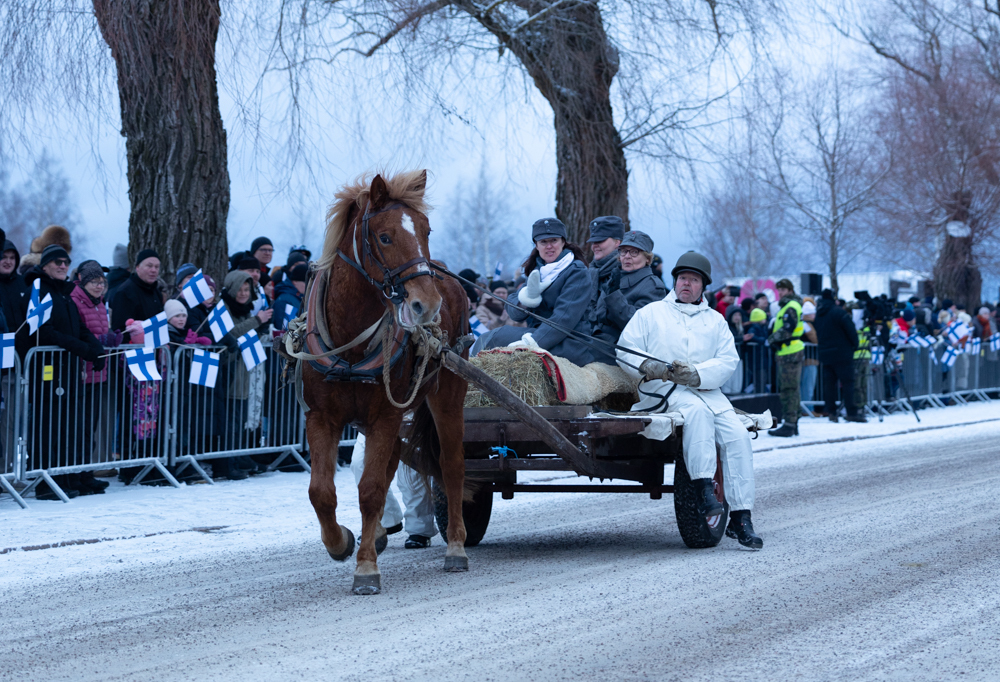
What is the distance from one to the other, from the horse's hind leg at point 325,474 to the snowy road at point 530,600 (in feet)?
0.95

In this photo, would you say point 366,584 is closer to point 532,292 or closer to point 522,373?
point 522,373

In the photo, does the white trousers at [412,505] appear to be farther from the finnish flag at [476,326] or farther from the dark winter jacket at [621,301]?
the finnish flag at [476,326]

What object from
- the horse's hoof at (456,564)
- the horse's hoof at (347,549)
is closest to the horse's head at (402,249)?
the horse's hoof at (347,549)

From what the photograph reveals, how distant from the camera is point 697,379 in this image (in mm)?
7688

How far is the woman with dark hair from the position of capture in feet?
25.9

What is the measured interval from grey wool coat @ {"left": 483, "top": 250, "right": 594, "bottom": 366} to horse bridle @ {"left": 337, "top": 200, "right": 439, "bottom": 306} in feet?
6.02

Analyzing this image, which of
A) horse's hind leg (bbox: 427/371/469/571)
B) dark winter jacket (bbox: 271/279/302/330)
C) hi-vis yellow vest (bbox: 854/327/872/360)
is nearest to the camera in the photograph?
horse's hind leg (bbox: 427/371/469/571)

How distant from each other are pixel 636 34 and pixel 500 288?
13.2 ft

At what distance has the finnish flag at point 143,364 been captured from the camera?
10.0 m

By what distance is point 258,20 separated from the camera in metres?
11.6

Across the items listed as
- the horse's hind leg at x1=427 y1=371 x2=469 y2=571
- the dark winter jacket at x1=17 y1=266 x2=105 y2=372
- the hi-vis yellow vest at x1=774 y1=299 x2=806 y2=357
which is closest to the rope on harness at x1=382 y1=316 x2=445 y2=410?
the horse's hind leg at x1=427 y1=371 x2=469 y2=571

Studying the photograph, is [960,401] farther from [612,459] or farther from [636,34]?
[612,459]

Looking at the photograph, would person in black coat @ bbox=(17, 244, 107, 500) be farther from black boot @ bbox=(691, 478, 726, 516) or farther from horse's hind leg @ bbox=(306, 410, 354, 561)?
black boot @ bbox=(691, 478, 726, 516)

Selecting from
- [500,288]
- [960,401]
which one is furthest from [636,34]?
[960,401]
